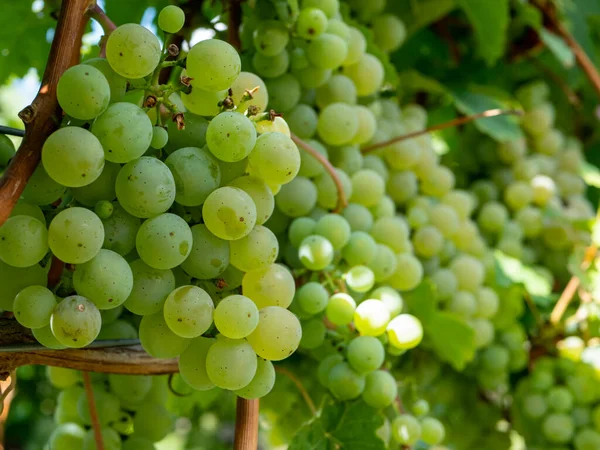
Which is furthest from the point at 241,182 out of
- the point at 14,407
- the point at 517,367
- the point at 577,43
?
the point at 14,407

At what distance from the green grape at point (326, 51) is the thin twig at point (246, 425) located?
43 cm

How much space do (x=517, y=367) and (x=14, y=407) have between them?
150 cm

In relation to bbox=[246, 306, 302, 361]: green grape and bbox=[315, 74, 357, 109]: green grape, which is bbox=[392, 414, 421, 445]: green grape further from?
bbox=[315, 74, 357, 109]: green grape

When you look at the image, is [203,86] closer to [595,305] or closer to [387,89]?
[387,89]

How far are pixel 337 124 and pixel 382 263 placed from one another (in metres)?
0.19

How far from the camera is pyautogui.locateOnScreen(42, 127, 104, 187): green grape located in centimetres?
48

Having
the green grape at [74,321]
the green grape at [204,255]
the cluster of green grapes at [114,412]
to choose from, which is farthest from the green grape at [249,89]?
the cluster of green grapes at [114,412]

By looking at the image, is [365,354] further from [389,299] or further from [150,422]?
[150,422]

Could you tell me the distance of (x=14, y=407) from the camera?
6.53 feet

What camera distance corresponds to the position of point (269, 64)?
83 cm

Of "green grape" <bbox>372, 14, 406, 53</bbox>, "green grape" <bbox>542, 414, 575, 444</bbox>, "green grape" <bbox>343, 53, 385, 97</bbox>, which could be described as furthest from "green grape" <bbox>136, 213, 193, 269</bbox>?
"green grape" <bbox>542, 414, 575, 444</bbox>

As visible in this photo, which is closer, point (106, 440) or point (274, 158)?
point (274, 158)

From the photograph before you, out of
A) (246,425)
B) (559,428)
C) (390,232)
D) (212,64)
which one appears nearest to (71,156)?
(212,64)

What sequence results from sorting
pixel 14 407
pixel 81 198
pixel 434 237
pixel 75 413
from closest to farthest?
pixel 81 198 → pixel 75 413 → pixel 434 237 → pixel 14 407
